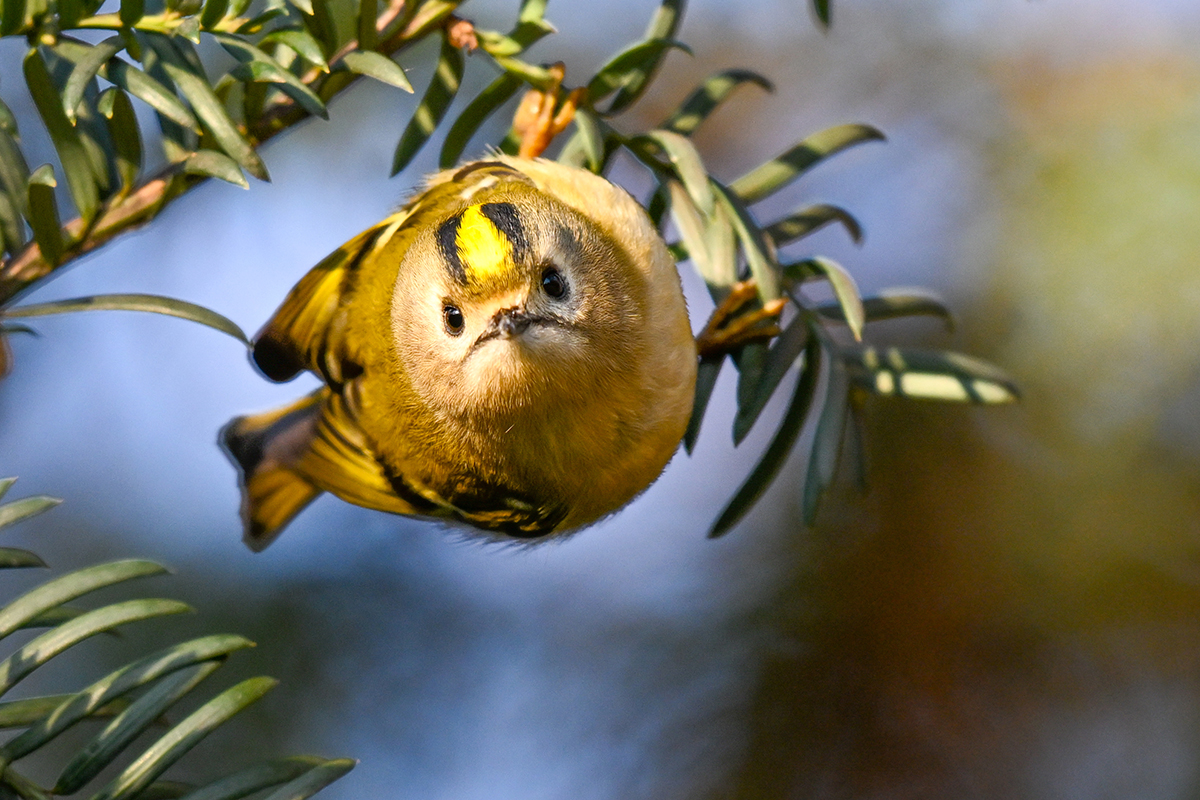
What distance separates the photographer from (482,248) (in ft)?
3.74

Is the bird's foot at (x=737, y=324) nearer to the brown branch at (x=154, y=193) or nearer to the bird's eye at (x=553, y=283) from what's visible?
the bird's eye at (x=553, y=283)

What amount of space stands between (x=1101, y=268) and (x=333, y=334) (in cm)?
147

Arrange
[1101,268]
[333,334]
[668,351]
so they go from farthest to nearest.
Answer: [1101,268]
[333,334]
[668,351]

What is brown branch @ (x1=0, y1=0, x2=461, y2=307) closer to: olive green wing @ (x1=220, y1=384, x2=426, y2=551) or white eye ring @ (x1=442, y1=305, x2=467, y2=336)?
white eye ring @ (x1=442, y1=305, x2=467, y2=336)

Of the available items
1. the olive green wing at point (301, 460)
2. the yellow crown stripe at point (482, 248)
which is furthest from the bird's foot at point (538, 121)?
the olive green wing at point (301, 460)

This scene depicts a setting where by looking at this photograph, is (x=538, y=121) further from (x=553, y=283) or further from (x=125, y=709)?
(x=125, y=709)

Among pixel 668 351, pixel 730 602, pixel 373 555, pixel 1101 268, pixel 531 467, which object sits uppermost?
pixel 668 351

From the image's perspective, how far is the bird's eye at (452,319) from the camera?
1193mm

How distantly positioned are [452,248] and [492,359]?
0.13 m

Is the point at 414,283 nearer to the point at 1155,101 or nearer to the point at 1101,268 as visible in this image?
the point at 1101,268

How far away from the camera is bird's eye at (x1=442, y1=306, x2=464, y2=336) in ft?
3.92

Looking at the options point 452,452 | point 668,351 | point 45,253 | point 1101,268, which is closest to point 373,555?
point 452,452

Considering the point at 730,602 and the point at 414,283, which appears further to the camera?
the point at 730,602

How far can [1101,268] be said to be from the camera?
1.98 m
